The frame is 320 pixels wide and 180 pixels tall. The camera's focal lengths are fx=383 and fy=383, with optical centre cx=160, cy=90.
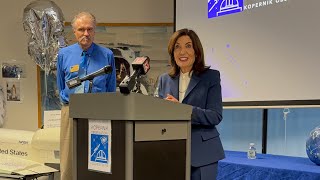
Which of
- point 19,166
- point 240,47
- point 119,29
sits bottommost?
point 19,166

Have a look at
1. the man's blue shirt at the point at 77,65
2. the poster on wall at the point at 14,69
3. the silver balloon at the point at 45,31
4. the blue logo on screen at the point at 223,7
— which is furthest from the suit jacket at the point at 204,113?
the poster on wall at the point at 14,69

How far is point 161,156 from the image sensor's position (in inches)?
40.4

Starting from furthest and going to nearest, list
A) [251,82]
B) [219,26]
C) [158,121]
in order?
1. [219,26]
2. [251,82]
3. [158,121]

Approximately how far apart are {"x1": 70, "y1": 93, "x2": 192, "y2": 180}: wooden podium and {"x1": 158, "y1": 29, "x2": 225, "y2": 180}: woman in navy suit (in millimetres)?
337

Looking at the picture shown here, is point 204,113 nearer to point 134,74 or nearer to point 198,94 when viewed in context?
point 198,94

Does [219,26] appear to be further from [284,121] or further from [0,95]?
[0,95]

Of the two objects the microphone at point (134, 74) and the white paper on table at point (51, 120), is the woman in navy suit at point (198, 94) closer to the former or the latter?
the microphone at point (134, 74)

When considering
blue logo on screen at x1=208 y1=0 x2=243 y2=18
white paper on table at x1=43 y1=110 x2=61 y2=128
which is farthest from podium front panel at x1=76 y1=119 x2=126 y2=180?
blue logo on screen at x1=208 y1=0 x2=243 y2=18

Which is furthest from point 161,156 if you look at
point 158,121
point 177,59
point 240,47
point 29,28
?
point 29,28

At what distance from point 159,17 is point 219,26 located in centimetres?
90

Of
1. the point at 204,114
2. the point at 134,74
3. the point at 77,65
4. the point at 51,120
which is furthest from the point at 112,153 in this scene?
the point at 51,120

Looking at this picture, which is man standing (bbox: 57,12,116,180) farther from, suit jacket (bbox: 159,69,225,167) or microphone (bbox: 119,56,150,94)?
microphone (bbox: 119,56,150,94)

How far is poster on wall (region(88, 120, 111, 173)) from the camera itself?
0.99m

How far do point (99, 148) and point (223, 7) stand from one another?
89.7 inches
